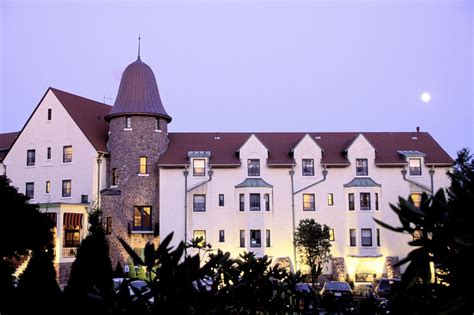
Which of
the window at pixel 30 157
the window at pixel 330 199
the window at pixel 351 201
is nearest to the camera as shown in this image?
the window at pixel 351 201

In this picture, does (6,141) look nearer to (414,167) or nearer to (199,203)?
(199,203)

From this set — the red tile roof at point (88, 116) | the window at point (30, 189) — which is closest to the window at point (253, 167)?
the red tile roof at point (88, 116)

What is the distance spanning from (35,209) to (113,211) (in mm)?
20629

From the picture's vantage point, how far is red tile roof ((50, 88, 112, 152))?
49156 millimetres

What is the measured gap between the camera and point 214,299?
4.23 m

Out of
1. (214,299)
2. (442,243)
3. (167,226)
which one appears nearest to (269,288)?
(214,299)

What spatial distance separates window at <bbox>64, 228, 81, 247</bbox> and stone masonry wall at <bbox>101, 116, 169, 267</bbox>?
8.80 feet

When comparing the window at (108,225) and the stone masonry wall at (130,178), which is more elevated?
the stone masonry wall at (130,178)

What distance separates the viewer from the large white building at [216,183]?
46.6 meters

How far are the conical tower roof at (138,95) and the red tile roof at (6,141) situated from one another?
13753mm

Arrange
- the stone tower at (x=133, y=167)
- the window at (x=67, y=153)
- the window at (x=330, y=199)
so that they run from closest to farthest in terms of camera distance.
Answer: the stone tower at (x=133, y=167) → the window at (x=330, y=199) → the window at (x=67, y=153)

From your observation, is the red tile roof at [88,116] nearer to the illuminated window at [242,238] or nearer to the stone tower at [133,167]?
the stone tower at [133,167]

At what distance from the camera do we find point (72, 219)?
45.5 metres

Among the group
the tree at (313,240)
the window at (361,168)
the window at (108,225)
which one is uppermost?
the window at (361,168)
